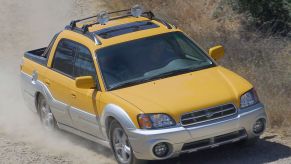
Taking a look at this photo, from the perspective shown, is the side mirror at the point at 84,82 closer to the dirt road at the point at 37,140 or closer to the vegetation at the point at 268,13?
the dirt road at the point at 37,140

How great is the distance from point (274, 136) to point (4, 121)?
4517mm

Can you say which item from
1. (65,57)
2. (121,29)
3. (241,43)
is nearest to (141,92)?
(121,29)

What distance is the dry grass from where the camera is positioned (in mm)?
11250

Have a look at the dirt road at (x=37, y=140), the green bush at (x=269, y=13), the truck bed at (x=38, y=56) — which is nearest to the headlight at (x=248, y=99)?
the dirt road at (x=37, y=140)

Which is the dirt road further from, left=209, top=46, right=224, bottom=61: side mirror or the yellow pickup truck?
left=209, top=46, right=224, bottom=61: side mirror

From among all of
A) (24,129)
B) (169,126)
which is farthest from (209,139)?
(24,129)

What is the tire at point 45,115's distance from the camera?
11.0 m

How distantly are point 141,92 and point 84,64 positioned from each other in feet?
4.29

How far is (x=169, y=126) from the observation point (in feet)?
27.8

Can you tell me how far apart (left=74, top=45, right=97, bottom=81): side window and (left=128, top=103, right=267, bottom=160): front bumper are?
55.9 inches

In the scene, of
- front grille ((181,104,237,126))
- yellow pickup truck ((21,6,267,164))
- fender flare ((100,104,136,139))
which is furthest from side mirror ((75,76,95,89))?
front grille ((181,104,237,126))

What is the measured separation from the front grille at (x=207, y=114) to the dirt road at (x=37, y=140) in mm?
653

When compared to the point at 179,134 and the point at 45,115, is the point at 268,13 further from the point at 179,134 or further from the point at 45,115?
the point at 179,134

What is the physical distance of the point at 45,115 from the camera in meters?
11.3
